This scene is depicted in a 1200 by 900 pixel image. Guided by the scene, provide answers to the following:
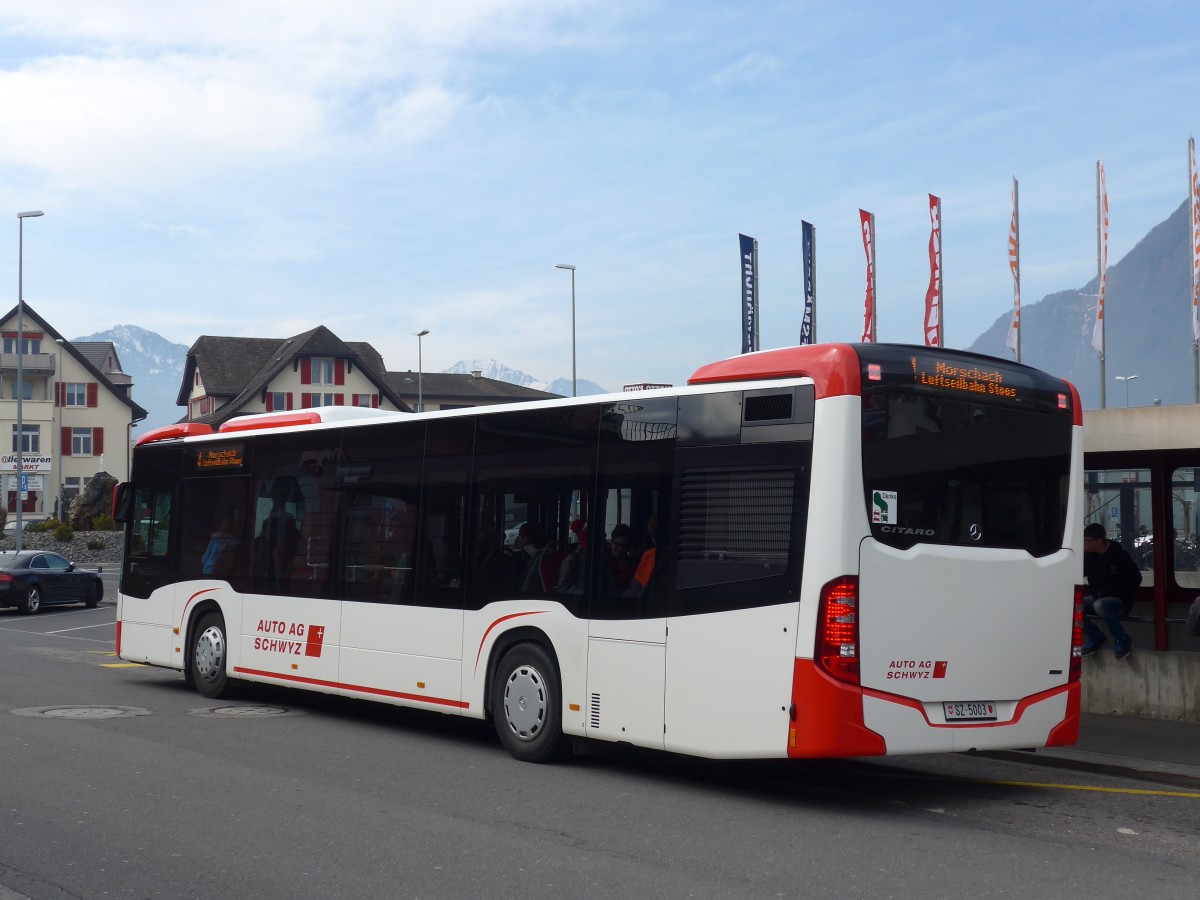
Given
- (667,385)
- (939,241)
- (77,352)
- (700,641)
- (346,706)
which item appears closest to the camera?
(700,641)

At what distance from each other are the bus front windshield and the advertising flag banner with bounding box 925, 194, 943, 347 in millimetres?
19665

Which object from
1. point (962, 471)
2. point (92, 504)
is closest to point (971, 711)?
point (962, 471)

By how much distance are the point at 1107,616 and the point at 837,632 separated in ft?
20.4

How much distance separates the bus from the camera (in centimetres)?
862

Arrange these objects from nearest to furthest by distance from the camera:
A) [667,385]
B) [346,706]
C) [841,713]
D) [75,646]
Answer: [841,713] < [667,385] < [346,706] < [75,646]

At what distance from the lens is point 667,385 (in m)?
10.1

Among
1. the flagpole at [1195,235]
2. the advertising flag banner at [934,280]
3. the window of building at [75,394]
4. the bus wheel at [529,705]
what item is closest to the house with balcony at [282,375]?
the window of building at [75,394]

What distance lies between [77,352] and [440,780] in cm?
8626

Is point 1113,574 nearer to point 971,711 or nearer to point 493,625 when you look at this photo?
point 971,711

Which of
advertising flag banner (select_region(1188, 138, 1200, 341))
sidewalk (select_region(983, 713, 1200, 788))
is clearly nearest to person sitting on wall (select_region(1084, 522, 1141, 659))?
sidewalk (select_region(983, 713, 1200, 788))

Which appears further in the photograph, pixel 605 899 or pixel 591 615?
pixel 591 615

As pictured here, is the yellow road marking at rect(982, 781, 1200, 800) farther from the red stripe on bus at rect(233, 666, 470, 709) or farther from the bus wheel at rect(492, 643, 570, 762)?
the red stripe on bus at rect(233, 666, 470, 709)

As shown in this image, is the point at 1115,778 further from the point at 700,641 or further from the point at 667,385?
the point at 667,385

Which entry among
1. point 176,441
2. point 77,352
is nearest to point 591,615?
point 176,441
